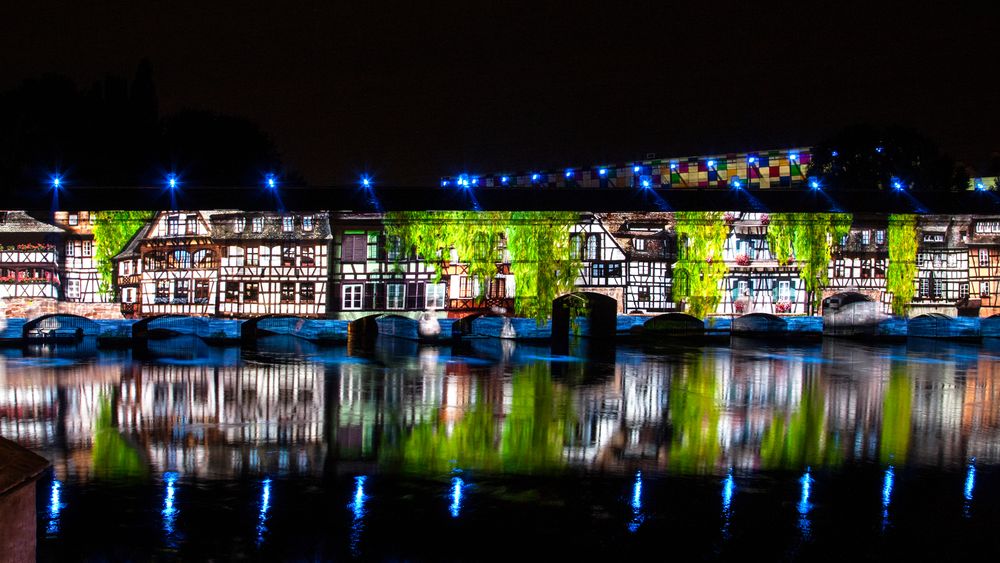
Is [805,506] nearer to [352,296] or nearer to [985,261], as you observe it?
[352,296]

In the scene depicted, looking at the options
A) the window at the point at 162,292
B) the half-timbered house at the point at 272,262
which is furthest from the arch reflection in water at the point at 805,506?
the window at the point at 162,292

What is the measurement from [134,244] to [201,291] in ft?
9.20

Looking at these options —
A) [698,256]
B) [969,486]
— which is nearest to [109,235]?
[698,256]

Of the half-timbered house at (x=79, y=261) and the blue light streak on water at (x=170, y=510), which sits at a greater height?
the half-timbered house at (x=79, y=261)

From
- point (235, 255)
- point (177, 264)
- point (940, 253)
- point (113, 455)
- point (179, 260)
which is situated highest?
point (940, 253)

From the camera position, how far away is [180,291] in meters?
31.6

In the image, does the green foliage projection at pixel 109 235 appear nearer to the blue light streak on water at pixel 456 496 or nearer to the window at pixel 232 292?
the window at pixel 232 292

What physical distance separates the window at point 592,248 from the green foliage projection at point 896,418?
11.5 m

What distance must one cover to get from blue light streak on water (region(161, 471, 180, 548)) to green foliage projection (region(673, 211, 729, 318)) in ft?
80.0

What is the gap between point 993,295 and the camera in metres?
34.4

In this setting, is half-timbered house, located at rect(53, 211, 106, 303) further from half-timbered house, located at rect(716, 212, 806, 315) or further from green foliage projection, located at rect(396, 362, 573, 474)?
half-timbered house, located at rect(716, 212, 806, 315)

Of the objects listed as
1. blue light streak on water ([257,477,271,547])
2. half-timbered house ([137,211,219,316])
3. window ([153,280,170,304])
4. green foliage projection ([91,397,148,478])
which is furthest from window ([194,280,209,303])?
blue light streak on water ([257,477,271,547])

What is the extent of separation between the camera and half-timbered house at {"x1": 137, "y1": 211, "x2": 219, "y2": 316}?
31.4 m

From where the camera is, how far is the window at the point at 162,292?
103ft
